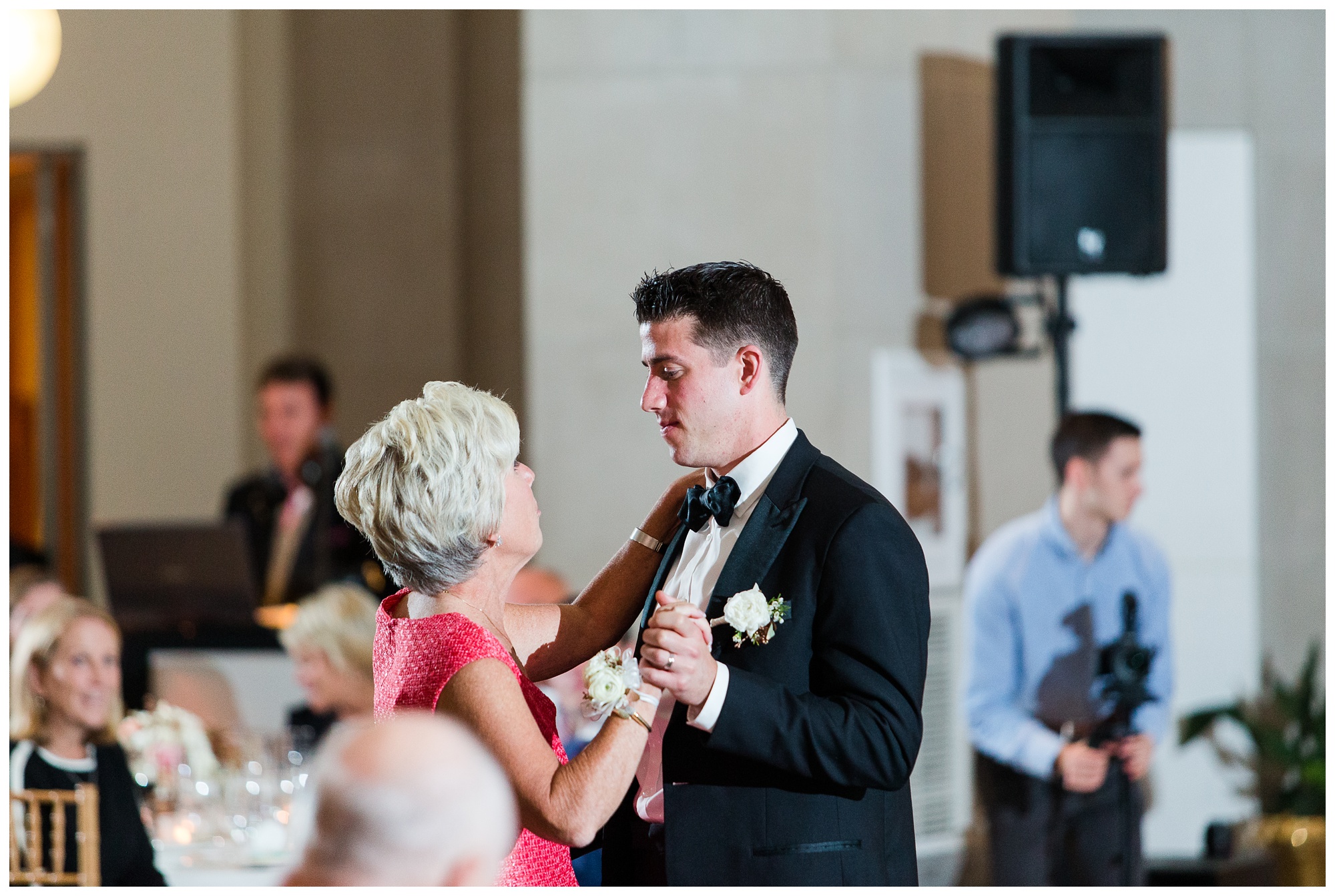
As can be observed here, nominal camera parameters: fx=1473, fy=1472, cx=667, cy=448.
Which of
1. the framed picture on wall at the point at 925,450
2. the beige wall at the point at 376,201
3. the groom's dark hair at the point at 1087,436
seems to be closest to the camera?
the groom's dark hair at the point at 1087,436

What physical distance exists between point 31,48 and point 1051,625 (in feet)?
16.6

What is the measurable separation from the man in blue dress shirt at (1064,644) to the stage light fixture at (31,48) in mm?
4683

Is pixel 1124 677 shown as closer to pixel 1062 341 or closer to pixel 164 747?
pixel 1062 341

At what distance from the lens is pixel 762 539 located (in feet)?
6.32

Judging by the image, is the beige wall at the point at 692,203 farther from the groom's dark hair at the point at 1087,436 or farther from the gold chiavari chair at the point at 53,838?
the gold chiavari chair at the point at 53,838

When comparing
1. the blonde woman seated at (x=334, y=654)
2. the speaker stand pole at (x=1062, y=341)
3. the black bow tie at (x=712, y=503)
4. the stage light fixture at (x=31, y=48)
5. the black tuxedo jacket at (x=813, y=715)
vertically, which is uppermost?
the stage light fixture at (x=31, y=48)

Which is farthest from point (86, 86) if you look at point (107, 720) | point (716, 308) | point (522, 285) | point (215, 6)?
point (716, 308)

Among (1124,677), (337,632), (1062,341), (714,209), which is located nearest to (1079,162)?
(1062,341)

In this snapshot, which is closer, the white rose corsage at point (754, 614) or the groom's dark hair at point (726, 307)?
the white rose corsage at point (754, 614)

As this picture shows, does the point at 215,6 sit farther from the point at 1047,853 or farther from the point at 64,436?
the point at 1047,853

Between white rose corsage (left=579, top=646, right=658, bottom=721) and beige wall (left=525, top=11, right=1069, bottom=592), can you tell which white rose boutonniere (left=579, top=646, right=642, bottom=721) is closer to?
white rose corsage (left=579, top=646, right=658, bottom=721)

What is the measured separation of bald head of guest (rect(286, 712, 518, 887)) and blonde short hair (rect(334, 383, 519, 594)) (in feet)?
2.00

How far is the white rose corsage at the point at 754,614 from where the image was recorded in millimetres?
1798

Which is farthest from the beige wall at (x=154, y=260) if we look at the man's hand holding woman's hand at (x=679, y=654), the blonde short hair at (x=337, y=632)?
the man's hand holding woman's hand at (x=679, y=654)
